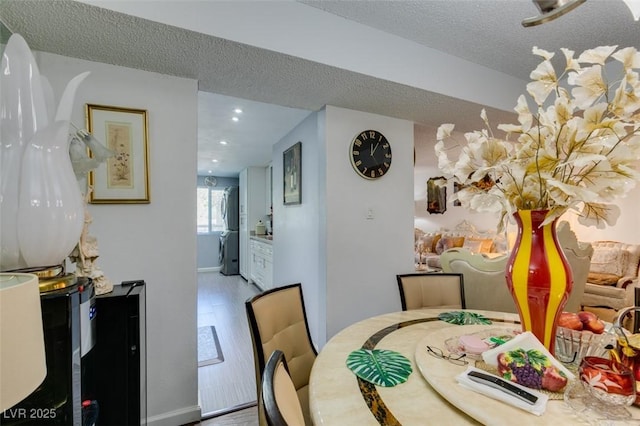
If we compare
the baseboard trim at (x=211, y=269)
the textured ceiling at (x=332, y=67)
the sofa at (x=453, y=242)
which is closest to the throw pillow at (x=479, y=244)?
the sofa at (x=453, y=242)

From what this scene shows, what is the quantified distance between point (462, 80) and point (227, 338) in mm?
3233

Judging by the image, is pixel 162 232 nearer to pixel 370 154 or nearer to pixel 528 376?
pixel 370 154

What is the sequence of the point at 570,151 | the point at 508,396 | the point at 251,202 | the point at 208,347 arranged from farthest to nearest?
the point at 251,202
the point at 208,347
the point at 570,151
the point at 508,396

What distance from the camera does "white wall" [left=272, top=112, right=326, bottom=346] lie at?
2.53 metres

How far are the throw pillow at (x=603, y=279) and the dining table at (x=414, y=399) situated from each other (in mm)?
3919

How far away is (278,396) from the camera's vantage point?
24.7 inches

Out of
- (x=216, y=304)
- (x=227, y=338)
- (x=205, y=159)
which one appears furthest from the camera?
(x=205, y=159)

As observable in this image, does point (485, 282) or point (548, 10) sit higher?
point (548, 10)

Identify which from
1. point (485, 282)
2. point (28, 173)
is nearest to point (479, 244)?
point (485, 282)

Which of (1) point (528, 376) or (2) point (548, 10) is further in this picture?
(2) point (548, 10)

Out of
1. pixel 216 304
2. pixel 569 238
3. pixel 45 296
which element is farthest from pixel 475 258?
pixel 216 304

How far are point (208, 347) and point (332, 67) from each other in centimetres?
272

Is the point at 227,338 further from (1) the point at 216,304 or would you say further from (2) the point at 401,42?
(2) the point at 401,42

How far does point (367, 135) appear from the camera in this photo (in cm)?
257
